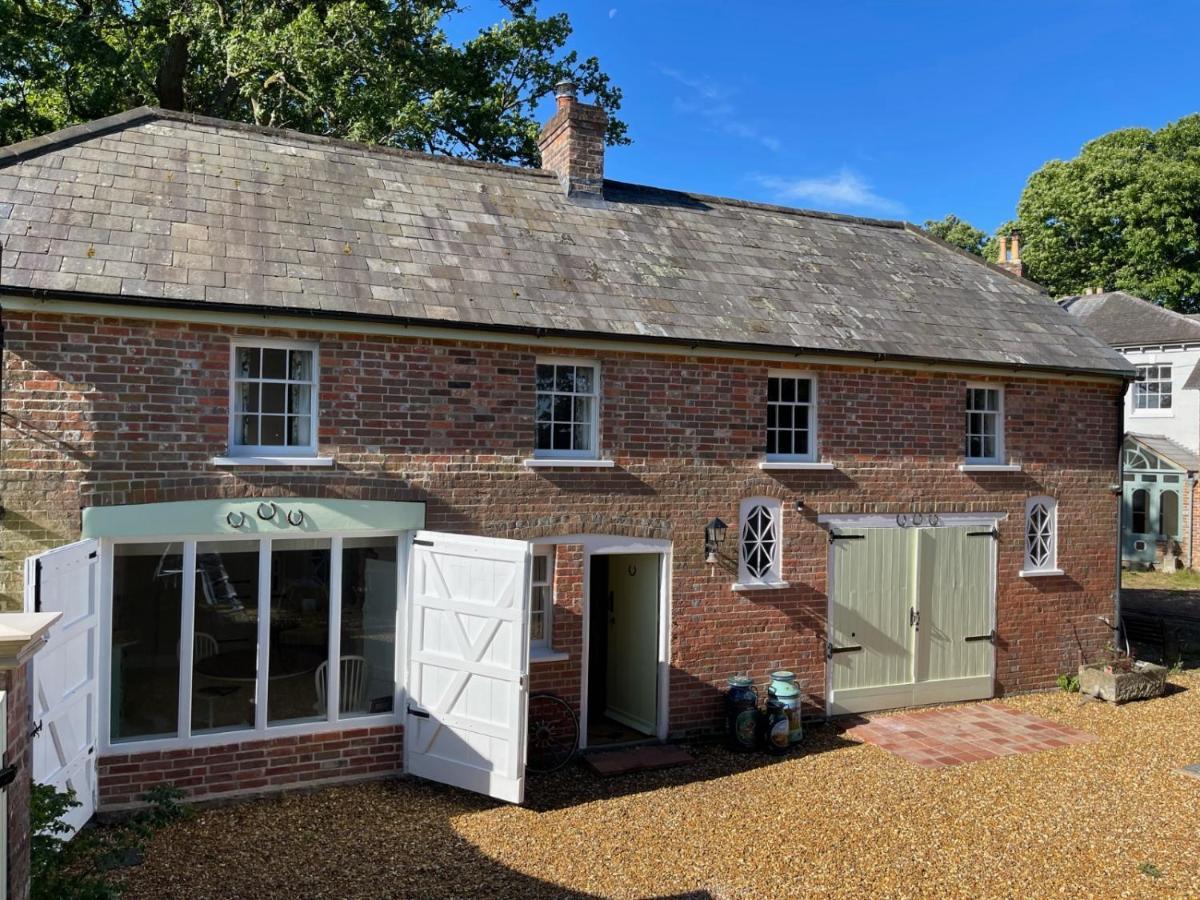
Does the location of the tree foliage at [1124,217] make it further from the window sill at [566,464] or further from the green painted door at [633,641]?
the window sill at [566,464]

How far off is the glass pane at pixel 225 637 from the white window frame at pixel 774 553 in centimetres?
564

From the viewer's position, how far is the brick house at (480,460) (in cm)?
824

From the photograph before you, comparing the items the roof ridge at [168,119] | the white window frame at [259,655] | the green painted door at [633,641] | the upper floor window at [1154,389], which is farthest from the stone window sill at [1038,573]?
the upper floor window at [1154,389]

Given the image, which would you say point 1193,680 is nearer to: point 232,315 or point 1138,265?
point 232,315

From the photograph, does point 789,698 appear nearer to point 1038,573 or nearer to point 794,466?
point 794,466

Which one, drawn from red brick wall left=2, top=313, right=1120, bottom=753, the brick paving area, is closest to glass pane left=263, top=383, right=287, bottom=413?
red brick wall left=2, top=313, right=1120, bottom=753

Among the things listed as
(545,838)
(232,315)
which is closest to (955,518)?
(545,838)

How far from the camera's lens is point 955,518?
12.2m

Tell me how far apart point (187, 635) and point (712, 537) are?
585 cm

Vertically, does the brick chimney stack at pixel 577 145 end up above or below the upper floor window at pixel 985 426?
above

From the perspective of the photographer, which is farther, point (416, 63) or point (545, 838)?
point (416, 63)

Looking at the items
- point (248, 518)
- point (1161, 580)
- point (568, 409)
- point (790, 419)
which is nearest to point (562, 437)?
point (568, 409)

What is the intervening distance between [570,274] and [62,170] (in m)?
5.68

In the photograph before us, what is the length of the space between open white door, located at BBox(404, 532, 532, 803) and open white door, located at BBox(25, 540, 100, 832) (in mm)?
2896
